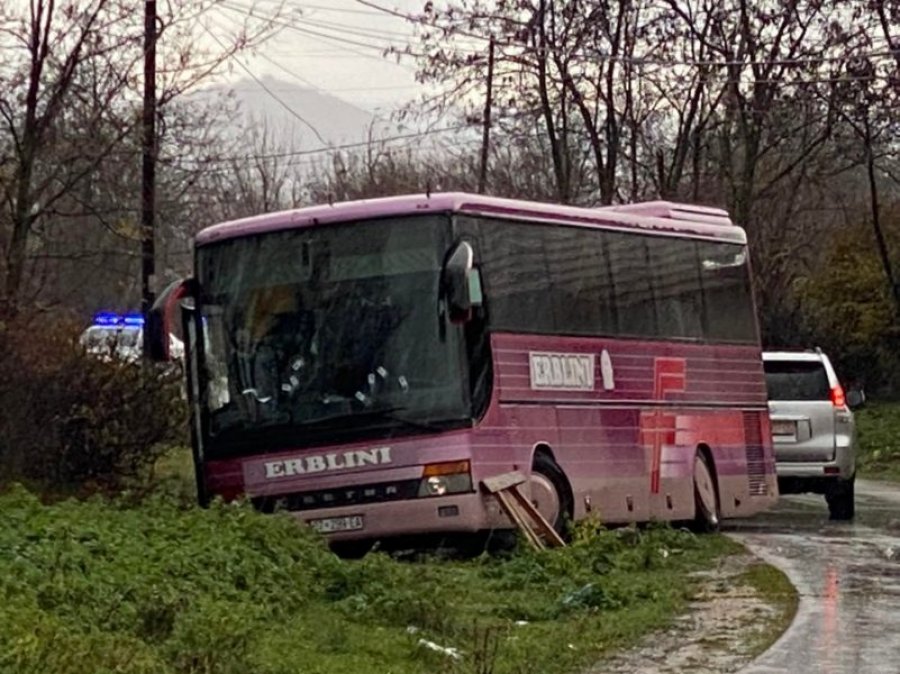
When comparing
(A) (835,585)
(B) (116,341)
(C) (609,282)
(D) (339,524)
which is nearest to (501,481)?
(D) (339,524)

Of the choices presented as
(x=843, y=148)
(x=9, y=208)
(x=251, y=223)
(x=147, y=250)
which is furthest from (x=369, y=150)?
(x=251, y=223)

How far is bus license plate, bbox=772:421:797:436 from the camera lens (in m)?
24.0

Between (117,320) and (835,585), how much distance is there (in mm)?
11612

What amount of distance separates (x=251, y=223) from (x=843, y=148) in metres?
27.1

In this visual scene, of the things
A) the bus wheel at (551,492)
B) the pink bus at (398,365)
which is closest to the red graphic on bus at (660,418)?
the pink bus at (398,365)

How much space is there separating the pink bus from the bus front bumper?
15 mm

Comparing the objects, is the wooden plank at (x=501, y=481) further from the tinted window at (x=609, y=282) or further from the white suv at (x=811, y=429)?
the white suv at (x=811, y=429)

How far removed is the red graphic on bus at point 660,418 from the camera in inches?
A: 771

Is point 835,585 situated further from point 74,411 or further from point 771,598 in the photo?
point 74,411

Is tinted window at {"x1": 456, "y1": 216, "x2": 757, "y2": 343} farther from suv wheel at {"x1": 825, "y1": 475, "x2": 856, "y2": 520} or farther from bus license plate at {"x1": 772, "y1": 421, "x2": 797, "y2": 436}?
suv wheel at {"x1": 825, "y1": 475, "x2": 856, "y2": 520}

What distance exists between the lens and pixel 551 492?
17359 mm

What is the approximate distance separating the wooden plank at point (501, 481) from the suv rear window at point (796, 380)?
27.9 ft

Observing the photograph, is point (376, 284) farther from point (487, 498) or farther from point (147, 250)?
point (147, 250)

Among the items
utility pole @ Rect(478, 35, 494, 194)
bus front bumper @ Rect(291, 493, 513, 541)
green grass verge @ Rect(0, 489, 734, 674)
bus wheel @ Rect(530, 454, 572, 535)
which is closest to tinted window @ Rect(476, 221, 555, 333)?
bus wheel @ Rect(530, 454, 572, 535)
